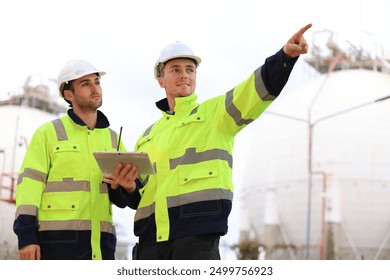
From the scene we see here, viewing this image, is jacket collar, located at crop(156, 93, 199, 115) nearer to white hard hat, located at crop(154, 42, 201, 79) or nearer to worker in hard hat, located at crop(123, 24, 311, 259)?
worker in hard hat, located at crop(123, 24, 311, 259)

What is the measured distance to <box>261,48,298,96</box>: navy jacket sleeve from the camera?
13.6ft

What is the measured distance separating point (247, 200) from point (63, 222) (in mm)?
20117

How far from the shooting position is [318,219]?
2248cm

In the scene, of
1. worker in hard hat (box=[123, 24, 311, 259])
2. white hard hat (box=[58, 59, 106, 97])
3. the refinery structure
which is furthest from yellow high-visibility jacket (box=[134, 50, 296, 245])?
the refinery structure

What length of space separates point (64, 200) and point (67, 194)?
0.04 metres

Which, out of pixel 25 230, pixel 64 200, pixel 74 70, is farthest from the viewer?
pixel 74 70

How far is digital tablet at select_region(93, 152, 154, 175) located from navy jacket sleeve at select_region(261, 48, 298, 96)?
74 cm

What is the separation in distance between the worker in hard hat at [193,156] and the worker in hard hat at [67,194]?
268mm

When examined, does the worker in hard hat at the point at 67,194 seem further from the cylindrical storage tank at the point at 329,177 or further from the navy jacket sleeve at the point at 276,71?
the cylindrical storage tank at the point at 329,177

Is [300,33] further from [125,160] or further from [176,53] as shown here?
[125,160]

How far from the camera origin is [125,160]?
4461 millimetres

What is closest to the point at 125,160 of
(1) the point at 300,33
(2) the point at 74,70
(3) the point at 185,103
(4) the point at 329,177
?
(3) the point at 185,103

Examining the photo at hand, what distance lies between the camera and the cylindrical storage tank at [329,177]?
22094 mm

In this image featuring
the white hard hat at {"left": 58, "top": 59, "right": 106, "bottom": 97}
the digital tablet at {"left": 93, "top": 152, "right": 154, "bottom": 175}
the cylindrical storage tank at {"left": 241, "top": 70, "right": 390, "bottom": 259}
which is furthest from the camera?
the cylindrical storage tank at {"left": 241, "top": 70, "right": 390, "bottom": 259}
